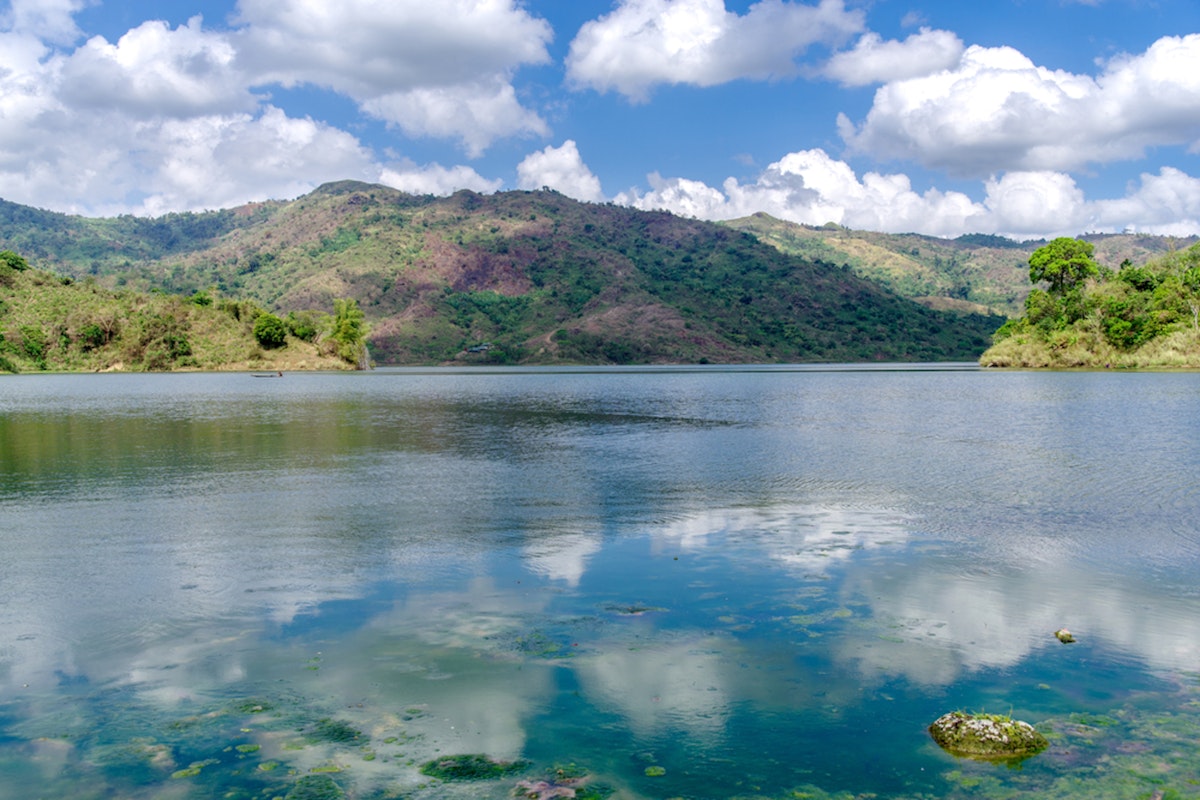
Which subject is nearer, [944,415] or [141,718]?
[141,718]

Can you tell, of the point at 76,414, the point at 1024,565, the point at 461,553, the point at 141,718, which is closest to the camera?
the point at 141,718

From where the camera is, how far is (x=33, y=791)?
7.24 m

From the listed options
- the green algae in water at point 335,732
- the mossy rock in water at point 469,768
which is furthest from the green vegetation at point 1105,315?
the green algae in water at point 335,732

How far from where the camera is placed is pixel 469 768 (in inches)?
298

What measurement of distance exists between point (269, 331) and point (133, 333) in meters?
22.1

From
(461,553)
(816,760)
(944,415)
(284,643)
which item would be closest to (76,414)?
(461,553)

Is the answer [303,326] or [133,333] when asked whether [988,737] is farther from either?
[133,333]

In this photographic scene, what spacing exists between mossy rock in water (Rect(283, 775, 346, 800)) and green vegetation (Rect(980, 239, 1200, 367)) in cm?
11172

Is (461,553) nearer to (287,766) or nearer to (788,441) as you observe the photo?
(287,766)

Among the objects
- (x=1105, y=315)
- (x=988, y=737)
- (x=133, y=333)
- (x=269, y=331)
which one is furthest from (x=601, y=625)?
(x=133, y=333)

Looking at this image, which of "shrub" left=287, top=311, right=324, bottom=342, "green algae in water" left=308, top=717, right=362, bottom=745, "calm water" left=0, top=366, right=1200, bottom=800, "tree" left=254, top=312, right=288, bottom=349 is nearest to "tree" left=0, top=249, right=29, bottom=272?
"tree" left=254, top=312, right=288, bottom=349

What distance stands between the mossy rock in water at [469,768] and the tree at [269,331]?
144 m

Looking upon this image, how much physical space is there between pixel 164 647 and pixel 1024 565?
13.6m

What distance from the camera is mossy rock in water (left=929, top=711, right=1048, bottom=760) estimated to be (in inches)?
307
